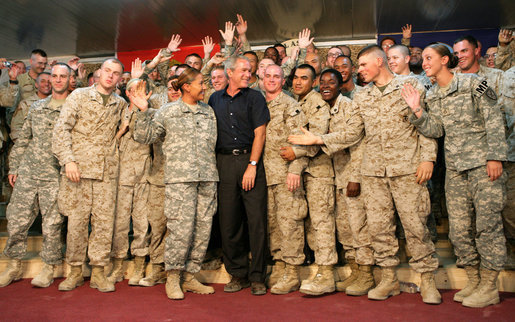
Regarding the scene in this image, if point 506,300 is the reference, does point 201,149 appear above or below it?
above

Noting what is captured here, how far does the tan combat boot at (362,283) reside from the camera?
3.68 metres

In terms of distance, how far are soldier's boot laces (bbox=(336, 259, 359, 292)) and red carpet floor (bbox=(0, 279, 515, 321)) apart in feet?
0.30

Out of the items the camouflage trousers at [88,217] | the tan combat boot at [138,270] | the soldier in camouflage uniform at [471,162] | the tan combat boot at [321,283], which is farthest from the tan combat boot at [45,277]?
the soldier in camouflage uniform at [471,162]

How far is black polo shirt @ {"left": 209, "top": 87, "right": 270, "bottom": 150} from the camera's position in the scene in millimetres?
3992

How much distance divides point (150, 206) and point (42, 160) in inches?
50.3

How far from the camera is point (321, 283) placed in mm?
3729

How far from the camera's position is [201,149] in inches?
152

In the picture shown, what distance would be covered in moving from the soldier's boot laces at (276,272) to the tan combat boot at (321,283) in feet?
1.37

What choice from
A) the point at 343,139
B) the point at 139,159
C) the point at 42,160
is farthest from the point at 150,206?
the point at 343,139

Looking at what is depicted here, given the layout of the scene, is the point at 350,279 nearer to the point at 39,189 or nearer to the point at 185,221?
the point at 185,221

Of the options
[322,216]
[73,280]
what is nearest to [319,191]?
[322,216]

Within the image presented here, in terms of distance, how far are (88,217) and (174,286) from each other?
1157 mm

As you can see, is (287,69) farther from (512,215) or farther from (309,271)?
(512,215)

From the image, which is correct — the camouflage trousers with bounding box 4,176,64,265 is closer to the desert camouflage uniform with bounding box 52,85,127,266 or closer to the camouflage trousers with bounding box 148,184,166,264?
the desert camouflage uniform with bounding box 52,85,127,266
